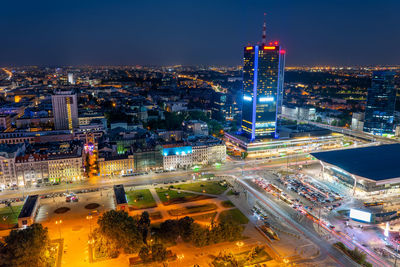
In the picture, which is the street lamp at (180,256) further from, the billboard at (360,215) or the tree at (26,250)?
the billboard at (360,215)

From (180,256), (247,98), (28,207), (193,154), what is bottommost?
(180,256)

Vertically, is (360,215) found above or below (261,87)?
below

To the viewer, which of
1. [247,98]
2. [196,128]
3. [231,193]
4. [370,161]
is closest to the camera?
[231,193]

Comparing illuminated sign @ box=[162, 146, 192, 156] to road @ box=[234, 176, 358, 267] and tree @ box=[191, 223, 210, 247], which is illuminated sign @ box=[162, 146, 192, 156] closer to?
road @ box=[234, 176, 358, 267]

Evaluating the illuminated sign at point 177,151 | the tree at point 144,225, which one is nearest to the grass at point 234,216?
the tree at point 144,225

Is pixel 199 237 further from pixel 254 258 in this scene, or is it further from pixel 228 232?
pixel 254 258

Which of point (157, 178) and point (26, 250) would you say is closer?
point (26, 250)

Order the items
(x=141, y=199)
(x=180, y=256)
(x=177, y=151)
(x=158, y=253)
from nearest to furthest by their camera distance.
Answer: (x=158, y=253) < (x=180, y=256) < (x=141, y=199) < (x=177, y=151)

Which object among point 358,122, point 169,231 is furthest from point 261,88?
point 169,231
